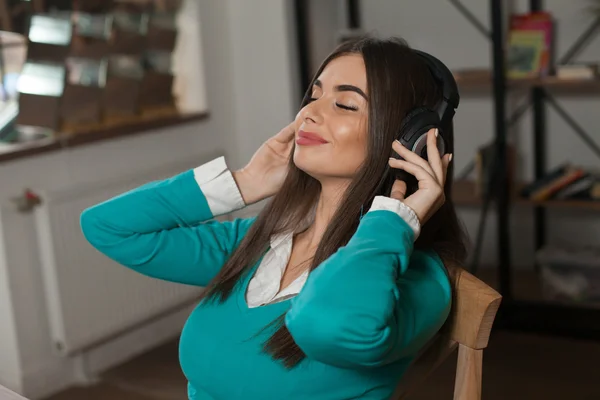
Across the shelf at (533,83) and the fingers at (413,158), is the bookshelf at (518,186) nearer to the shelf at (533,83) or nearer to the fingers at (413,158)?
the shelf at (533,83)

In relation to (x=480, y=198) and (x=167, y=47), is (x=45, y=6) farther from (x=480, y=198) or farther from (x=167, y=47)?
(x=480, y=198)

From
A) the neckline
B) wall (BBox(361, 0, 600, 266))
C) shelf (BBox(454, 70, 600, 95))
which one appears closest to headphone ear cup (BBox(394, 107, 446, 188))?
the neckline

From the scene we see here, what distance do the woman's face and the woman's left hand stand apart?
3.2 inches

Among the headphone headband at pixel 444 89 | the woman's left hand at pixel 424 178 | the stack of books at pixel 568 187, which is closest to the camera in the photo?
the woman's left hand at pixel 424 178

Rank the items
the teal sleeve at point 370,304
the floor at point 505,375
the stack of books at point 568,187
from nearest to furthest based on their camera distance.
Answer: the teal sleeve at point 370,304
the floor at point 505,375
the stack of books at point 568,187

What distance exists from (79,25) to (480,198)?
1637 mm

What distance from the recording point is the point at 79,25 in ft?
9.61

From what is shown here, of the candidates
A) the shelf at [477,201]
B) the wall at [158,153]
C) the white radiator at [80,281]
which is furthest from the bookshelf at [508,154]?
the white radiator at [80,281]

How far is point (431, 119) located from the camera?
1.25 m

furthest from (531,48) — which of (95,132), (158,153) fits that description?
Answer: (95,132)

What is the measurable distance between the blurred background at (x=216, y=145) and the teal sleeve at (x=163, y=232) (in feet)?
3.98

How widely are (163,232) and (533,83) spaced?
1.88 metres

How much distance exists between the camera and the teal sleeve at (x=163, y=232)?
153 cm

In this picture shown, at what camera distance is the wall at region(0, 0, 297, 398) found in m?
2.69
